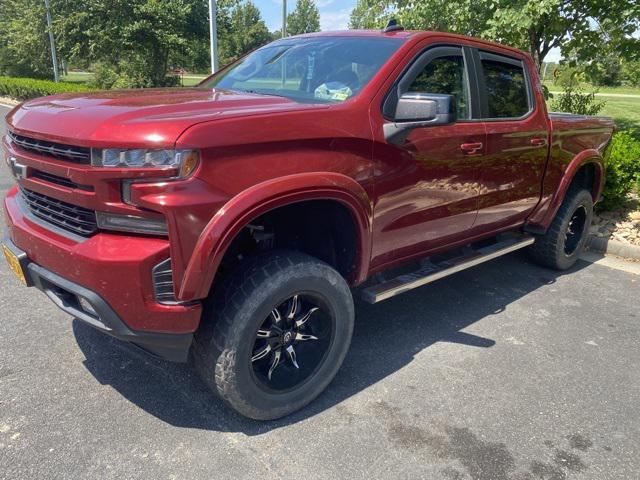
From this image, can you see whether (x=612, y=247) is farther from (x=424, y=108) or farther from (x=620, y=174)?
(x=424, y=108)

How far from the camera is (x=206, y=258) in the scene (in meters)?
2.12

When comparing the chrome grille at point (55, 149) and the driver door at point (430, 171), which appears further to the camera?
A: the driver door at point (430, 171)

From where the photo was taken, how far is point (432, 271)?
3479mm

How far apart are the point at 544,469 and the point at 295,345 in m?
1.35

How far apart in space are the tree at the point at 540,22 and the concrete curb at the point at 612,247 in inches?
114

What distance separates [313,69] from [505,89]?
1615 millimetres

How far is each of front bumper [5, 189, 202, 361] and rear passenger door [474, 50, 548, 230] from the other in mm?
2316

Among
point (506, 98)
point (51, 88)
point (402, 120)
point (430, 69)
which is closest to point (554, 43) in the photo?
point (506, 98)

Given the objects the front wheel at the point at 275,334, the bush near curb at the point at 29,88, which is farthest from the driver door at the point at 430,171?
the bush near curb at the point at 29,88

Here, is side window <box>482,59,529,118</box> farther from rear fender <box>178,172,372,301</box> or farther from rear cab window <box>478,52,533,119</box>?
rear fender <box>178,172,372,301</box>

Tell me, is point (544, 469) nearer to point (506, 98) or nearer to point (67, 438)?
point (67, 438)

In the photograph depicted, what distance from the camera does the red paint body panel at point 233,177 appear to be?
2.07m

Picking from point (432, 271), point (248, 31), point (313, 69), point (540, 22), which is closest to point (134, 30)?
point (540, 22)

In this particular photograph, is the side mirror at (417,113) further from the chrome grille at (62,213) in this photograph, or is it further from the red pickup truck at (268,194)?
the chrome grille at (62,213)
